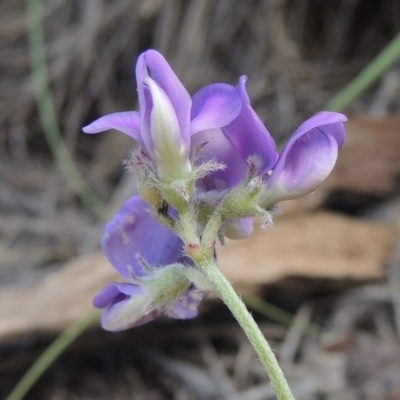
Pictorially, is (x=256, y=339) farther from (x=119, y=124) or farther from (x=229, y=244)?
(x=229, y=244)

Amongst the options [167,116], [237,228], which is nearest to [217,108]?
[167,116]

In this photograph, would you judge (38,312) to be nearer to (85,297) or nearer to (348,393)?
(85,297)

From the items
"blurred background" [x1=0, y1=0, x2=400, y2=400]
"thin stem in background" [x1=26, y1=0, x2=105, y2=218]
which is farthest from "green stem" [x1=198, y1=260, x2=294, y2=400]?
"thin stem in background" [x1=26, y1=0, x2=105, y2=218]

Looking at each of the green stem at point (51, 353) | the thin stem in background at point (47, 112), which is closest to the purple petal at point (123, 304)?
the green stem at point (51, 353)

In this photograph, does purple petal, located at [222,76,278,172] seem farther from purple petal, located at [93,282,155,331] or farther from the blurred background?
the blurred background

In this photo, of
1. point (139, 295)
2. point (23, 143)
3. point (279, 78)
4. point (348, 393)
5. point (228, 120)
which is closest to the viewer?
point (228, 120)

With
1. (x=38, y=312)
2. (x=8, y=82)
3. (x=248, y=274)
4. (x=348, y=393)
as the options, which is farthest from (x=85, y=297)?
(x=8, y=82)

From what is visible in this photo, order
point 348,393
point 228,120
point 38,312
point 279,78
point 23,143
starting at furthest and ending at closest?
1. point 23,143
2. point 279,78
3. point 38,312
4. point 348,393
5. point 228,120

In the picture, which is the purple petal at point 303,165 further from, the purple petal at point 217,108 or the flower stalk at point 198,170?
the purple petal at point 217,108
